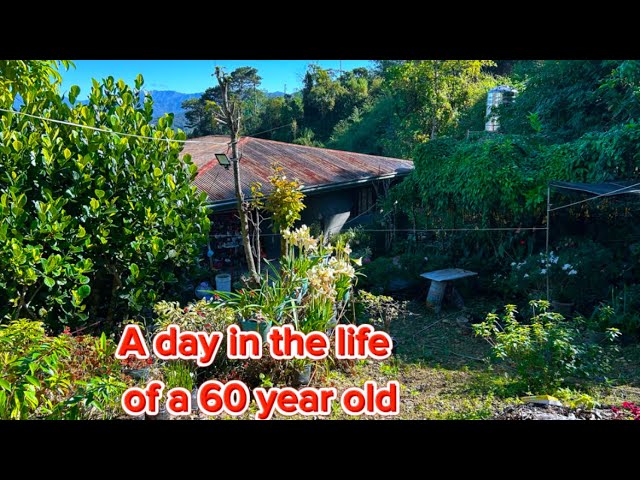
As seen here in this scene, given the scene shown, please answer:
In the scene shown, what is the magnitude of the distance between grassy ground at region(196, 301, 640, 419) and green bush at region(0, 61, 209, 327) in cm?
179

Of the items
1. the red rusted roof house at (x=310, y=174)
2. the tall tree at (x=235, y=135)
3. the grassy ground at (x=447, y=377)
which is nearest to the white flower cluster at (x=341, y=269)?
the tall tree at (x=235, y=135)

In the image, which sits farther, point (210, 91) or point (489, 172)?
point (210, 91)

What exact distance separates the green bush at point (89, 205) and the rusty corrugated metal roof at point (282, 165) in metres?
2.00

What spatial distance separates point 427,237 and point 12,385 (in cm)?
696

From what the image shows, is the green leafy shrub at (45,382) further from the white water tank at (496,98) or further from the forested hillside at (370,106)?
the white water tank at (496,98)

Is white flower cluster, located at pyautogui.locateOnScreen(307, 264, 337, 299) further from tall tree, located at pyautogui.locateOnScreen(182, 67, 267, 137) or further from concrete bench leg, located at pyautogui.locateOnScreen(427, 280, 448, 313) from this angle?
tall tree, located at pyautogui.locateOnScreen(182, 67, 267, 137)

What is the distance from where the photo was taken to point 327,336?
3.97 m

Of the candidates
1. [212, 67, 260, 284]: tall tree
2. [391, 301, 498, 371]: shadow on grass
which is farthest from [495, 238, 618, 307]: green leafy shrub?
[212, 67, 260, 284]: tall tree

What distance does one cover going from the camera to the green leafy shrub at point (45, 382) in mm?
2576

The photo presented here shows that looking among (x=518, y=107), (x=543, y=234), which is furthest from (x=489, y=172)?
(x=518, y=107)

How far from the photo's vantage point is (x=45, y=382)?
288cm

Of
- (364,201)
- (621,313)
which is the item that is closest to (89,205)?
(621,313)

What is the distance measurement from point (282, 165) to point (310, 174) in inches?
20.9

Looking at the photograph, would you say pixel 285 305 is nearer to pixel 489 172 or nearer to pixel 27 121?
pixel 27 121
